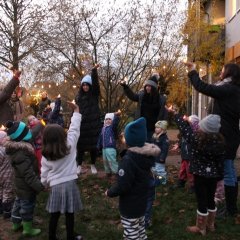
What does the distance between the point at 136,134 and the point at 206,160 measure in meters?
1.20

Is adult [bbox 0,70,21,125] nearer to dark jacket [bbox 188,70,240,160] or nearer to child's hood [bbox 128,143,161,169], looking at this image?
dark jacket [bbox 188,70,240,160]

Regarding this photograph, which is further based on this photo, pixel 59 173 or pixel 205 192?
pixel 205 192

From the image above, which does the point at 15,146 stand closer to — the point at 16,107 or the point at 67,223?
the point at 67,223

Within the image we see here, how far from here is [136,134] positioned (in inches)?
171

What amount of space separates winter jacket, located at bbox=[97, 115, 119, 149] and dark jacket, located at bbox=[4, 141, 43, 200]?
2.93 metres

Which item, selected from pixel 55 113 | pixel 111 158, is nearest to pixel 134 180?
pixel 111 158

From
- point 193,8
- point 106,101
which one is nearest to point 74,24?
point 106,101

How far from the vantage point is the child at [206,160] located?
4.95 metres

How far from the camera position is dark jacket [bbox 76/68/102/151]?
8195mm

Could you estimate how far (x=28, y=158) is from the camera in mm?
5285

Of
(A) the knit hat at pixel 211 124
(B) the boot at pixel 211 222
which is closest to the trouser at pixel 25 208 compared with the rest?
(B) the boot at pixel 211 222

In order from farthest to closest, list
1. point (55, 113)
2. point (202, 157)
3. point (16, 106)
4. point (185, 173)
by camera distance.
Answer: point (16, 106) < point (55, 113) < point (185, 173) < point (202, 157)

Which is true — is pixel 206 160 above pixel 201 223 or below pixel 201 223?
above

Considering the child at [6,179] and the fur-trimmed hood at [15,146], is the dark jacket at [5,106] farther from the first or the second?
the fur-trimmed hood at [15,146]
